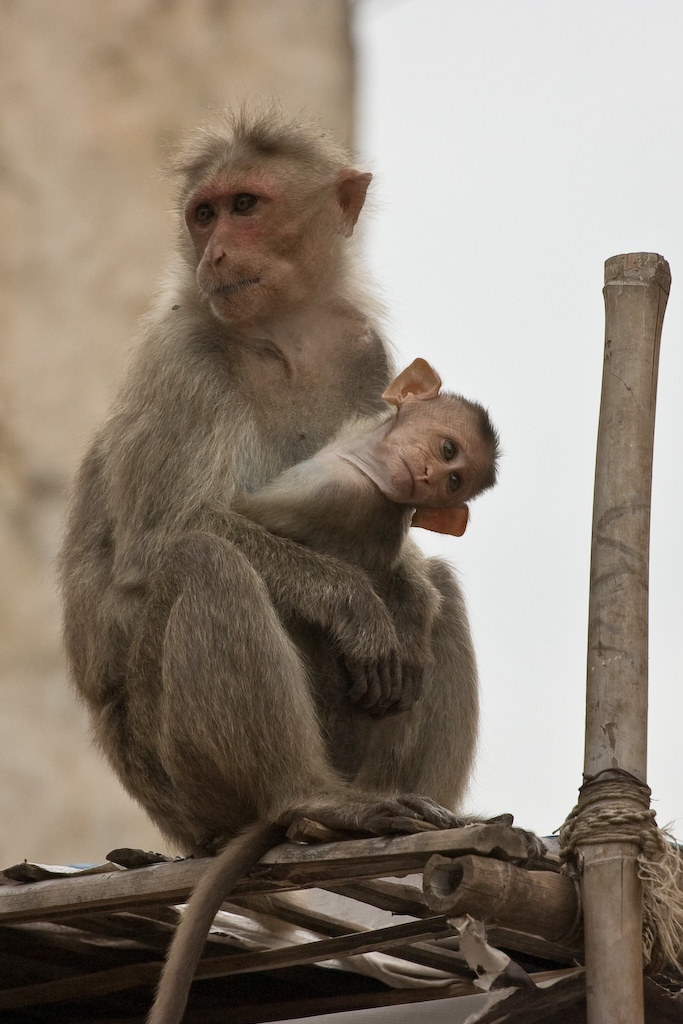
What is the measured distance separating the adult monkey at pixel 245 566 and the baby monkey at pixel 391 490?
0.08 metres

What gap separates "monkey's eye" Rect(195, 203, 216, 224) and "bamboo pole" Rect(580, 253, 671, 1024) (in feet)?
4.77

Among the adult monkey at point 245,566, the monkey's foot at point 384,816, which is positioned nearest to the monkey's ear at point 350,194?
the adult monkey at point 245,566

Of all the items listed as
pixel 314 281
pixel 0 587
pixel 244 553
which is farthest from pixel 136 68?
pixel 244 553

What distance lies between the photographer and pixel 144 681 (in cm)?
466

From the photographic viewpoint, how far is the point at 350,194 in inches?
221

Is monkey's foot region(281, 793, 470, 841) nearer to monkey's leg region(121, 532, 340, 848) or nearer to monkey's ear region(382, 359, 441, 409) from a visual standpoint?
monkey's leg region(121, 532, 340, 848)

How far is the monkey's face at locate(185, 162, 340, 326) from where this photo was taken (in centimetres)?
507

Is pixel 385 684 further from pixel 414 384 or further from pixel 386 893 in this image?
pixel 414 384

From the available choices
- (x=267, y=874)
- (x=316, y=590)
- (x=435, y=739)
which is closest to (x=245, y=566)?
(x=316, y=590)

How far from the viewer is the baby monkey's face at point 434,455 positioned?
16.0 ft

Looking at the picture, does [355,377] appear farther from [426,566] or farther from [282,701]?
[282,701]

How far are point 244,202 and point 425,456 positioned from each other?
113cm

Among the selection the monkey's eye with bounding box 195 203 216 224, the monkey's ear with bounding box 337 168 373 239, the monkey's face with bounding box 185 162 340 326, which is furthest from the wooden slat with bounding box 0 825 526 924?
the monkey's ear with bounding box 337 168 373 239

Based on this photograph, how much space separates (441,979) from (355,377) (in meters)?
2.00
